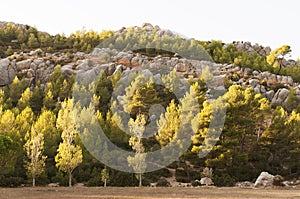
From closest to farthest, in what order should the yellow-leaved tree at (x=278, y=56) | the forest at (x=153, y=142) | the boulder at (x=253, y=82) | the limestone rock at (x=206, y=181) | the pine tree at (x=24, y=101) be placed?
the forest at (x=153, y=142)
the limestone rock at (x=206, y=181)
the pine tree at (x=24, y=101)
the boulder at (x=253, y=82)
the yellow-leaved tree at (x=278, y=56)

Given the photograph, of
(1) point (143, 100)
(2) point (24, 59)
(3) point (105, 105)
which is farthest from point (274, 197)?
(2) point (24, 59)

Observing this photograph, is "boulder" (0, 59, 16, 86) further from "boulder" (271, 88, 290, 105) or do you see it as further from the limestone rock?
"boulder" (271, 88, 290, 105)

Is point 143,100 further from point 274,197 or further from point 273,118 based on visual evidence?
point 274,197

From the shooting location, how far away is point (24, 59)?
76.9 m

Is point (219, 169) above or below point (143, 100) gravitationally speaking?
below

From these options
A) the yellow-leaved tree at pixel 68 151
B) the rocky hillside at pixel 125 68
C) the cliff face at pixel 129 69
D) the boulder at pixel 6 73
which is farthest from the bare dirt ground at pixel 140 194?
the boulder at pixel 6 73

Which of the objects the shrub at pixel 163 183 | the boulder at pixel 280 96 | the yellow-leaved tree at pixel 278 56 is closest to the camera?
the shrub at pixel 163 183

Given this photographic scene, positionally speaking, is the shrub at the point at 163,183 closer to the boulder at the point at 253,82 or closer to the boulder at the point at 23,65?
the boulder at the point at 253,82

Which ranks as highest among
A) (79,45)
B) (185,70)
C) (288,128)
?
(79,45)

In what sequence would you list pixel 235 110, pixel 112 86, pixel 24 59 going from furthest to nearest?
pixel 24 59
pixel 112 86
pixel 235 110

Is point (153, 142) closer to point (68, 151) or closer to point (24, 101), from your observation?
point (68, 151)

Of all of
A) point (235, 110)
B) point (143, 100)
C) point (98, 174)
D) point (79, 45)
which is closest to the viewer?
point (98, 174)

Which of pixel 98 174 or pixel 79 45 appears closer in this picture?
pixel 98 174

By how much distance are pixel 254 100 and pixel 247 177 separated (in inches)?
386
